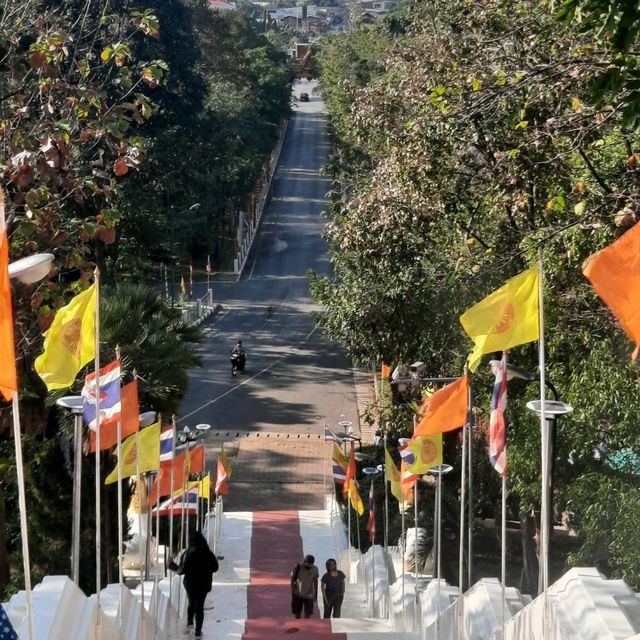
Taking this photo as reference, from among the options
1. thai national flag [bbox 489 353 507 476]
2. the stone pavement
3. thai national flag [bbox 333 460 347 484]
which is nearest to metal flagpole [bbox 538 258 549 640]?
thai national flag [bbox 489 353 507 476]

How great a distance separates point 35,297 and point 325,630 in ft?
15.0

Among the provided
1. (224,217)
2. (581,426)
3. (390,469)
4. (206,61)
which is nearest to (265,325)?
(224,217)

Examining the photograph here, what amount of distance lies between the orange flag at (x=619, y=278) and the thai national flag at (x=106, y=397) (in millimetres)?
5224

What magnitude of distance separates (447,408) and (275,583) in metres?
7.95

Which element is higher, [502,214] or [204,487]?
[502,214]

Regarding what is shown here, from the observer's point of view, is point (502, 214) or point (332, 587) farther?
point (502, 214)

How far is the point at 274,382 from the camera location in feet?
115

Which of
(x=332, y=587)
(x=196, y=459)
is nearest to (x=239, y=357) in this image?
(x=196, y=459)

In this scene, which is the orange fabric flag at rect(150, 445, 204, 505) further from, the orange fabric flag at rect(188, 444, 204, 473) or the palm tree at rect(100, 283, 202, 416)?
the palm tree at rect(100, 283, 202, 416)

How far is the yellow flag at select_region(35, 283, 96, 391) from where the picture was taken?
27.8 ft

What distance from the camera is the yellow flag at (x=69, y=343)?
8477mm

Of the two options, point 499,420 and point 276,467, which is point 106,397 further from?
point 276,467

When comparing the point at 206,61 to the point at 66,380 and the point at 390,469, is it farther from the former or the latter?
the point at 66,380

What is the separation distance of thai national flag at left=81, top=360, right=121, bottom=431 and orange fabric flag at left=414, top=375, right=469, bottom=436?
2.77m
